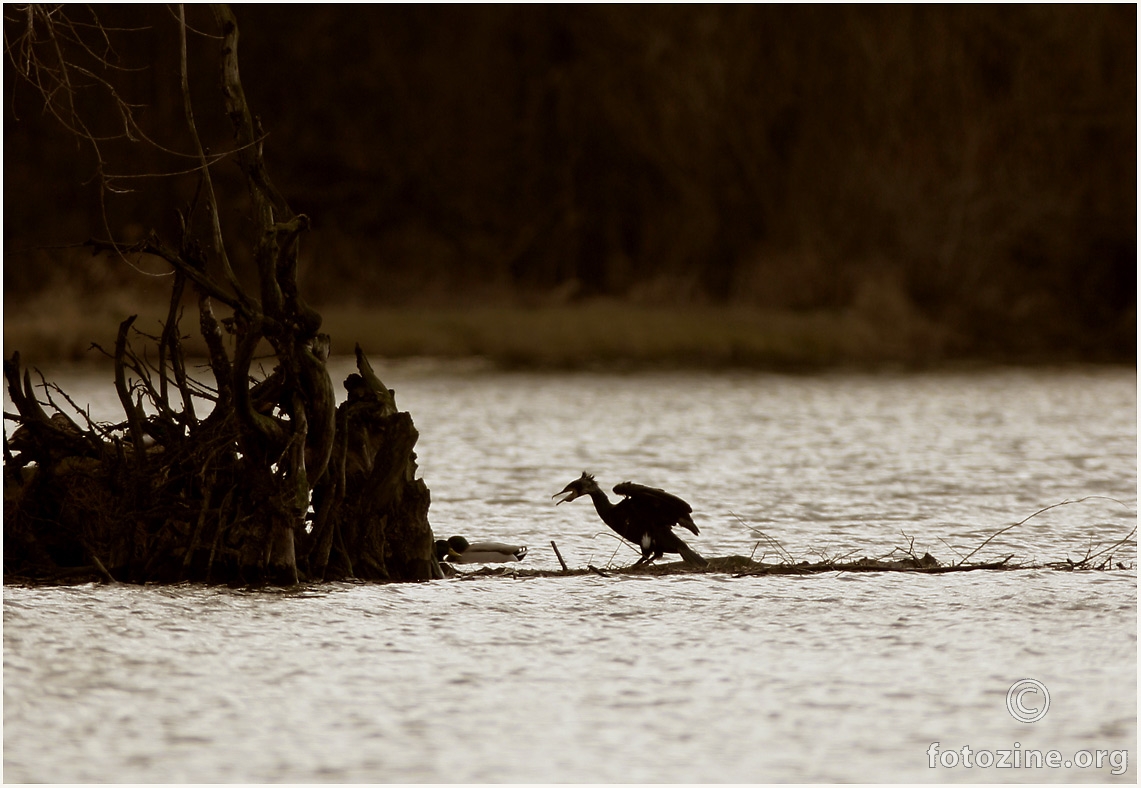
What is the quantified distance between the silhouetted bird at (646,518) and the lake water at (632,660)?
9.6 inches

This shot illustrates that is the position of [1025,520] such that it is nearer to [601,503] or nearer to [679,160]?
[601,503]

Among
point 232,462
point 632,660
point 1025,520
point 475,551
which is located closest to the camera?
point 632,660

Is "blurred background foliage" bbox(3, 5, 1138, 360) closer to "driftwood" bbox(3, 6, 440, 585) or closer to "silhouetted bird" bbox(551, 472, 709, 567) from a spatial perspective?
"driftwood" bbox(3, 6, 440, 585)

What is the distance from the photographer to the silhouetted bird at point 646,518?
6.80m

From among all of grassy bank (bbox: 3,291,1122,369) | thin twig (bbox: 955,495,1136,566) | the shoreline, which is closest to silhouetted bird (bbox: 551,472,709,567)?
thin twig (bbox: 955,495,1136,566)

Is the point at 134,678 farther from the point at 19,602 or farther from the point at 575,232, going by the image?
the point at 575,232

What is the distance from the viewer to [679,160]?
25125mm

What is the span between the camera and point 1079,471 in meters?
9.98

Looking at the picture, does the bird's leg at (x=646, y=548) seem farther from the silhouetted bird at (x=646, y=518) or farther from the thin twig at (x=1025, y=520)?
the thin twig at (x=1025, y=520)

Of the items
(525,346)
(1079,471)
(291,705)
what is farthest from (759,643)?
(525,346)

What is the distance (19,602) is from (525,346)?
13.7 metres

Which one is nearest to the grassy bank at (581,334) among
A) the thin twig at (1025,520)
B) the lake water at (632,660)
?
the lake water at (632,660)

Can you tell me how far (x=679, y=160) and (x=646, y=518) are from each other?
1875cm

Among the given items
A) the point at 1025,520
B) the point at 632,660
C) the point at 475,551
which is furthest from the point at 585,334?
the point at 632,660
